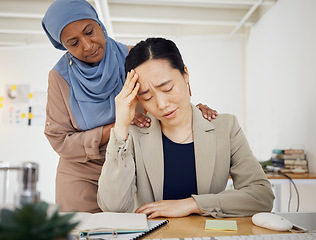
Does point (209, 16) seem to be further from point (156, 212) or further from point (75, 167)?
point (156, 212)

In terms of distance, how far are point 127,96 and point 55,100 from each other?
50cm

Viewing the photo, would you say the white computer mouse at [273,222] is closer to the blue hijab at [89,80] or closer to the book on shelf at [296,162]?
the blue hijab at [89,80]

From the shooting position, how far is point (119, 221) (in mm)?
838

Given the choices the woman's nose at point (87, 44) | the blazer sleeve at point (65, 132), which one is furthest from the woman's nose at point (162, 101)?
the woman's nose at point (87, 44)

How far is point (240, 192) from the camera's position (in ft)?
3.55

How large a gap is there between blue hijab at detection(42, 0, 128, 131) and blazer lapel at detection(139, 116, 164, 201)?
0.28 m

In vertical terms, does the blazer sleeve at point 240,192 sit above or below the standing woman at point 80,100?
below

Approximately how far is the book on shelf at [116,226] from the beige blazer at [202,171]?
0.22 metres

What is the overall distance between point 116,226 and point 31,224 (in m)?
0.52

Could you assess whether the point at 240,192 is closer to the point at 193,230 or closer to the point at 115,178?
the point at 193,230

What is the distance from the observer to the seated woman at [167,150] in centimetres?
112

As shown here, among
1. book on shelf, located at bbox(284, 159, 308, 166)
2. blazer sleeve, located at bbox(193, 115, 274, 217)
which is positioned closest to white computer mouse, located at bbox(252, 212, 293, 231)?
blazer sleeve, located at bbox(193, 115, 274, 217)

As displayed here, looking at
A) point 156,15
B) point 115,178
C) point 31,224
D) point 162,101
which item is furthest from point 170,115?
point 156,15

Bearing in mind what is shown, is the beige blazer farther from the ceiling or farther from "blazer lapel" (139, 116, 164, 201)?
the ceiling
